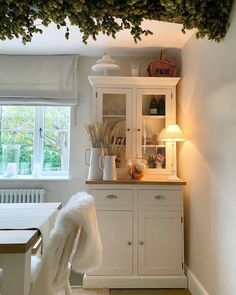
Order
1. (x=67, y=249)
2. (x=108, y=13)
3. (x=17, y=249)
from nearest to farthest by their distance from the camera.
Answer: (x=17, y=249)
(x=67, y=249)
(x=108, y=13)

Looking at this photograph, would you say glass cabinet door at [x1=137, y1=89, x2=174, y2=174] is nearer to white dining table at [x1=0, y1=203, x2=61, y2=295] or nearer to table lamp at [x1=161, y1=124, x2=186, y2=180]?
table lamp at [x1=161, y1=124, x2=186, y2=180]

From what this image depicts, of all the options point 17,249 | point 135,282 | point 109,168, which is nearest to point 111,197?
point 109,168

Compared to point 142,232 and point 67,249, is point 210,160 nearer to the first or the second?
point 142,232

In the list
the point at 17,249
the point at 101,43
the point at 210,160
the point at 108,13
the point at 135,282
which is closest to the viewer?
the point at 17,249

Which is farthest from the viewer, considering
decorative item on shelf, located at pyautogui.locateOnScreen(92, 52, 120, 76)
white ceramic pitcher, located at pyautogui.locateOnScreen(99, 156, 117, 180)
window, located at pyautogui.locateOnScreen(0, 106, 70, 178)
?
window, located at pyautogui.locateOnScreen(0, 106, 70, 178)

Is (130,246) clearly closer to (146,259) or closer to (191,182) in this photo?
(146,259)

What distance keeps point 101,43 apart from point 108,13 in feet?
3.92

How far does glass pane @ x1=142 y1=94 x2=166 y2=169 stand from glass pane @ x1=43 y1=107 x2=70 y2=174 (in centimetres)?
94

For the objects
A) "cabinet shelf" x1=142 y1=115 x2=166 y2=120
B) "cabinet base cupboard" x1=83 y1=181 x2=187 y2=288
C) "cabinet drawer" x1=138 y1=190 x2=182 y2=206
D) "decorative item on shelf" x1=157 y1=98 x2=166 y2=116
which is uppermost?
"decorative item on shelf" x1=157 y1=98 x2=166 y2=116

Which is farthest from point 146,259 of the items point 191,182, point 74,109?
point 74,109

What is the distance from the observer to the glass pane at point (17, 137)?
129 inches

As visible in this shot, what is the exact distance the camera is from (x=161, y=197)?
2637 millimetres

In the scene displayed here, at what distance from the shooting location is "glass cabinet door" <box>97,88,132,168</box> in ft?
9.79

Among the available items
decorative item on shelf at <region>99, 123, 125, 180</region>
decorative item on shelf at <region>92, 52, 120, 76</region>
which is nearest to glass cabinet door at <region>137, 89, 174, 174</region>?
decorative item on shelf at <region>99, 123, 125, 180</region>
